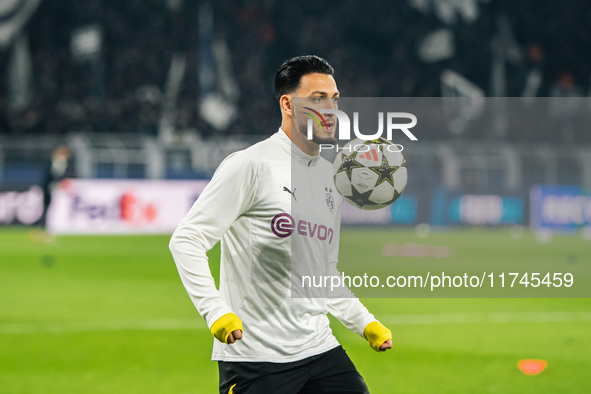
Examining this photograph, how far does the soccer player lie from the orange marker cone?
366cm

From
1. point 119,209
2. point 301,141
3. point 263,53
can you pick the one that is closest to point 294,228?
point 301,141

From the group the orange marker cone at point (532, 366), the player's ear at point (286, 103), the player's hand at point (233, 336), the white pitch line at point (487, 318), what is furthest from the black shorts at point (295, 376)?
the white pitch line at point (487, 318)

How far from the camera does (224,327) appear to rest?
3.24m

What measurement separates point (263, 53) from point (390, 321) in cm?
2492

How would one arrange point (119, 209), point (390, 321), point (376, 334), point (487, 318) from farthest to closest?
point (119, 209), point (487, 318), point (390, 321), point (376, 334)

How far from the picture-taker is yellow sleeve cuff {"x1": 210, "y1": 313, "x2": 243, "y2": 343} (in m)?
3.24

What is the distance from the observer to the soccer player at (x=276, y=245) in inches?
138

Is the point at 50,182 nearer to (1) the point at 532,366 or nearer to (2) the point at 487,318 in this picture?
(2) the point at 487,318

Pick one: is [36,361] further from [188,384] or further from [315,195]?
[315,195]

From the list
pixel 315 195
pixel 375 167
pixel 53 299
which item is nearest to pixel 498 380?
pixel 375 167

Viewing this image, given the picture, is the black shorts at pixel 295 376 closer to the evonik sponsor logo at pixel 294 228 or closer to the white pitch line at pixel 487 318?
the evonik sponsor logo at pixel 294 228

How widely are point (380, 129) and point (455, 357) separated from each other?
13.6 ft

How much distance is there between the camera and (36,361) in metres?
7.53

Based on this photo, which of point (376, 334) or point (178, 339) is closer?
point (376, 334)
